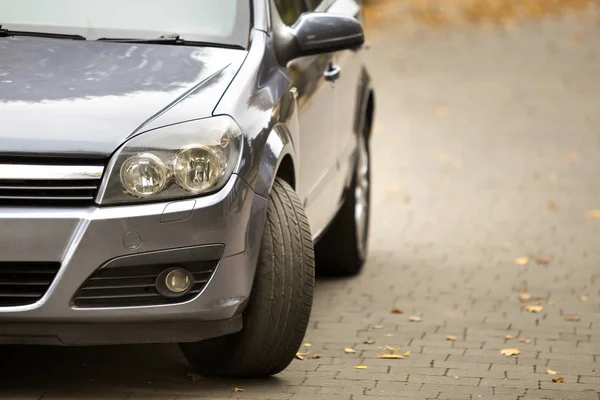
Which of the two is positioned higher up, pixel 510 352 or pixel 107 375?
pixel 107 375

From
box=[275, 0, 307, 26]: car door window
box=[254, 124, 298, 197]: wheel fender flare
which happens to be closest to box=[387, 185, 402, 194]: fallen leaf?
box=[275, 0, 307, 26]: car door window

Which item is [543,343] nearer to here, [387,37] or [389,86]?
[389,86]

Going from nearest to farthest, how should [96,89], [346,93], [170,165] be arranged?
[170,165], [96,89], [346,93]

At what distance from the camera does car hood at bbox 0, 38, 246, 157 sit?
462 cm

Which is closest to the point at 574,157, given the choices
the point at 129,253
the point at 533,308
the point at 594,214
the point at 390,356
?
the point at 594,214

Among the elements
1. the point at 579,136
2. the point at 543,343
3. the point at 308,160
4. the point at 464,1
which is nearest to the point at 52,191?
the point at 308,160

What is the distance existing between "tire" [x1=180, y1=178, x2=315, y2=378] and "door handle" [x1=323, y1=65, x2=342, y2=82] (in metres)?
1.35

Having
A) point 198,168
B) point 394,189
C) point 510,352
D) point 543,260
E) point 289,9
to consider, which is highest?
point 198,168

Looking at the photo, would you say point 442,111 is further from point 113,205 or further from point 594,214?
point 113,205

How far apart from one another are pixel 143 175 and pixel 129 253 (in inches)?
10.9

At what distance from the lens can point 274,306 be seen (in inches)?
201

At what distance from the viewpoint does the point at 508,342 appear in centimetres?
637

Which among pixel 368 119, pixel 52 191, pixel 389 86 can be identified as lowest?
pixel 389 86

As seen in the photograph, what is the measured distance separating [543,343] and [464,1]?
65.7 feet
